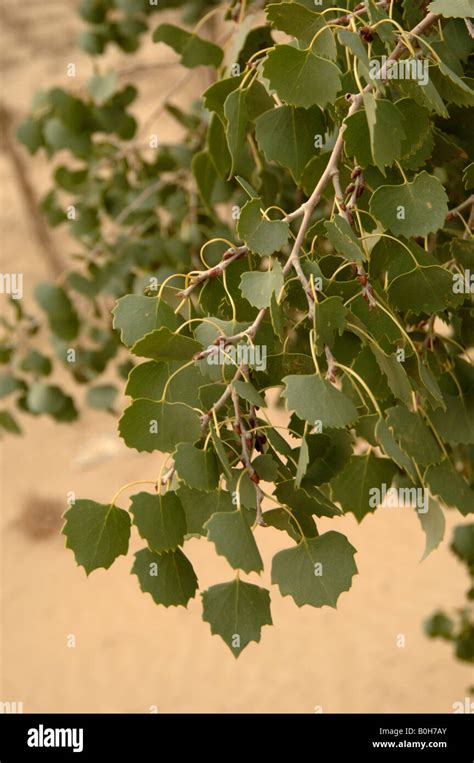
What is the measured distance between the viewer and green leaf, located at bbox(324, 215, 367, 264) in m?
0.59

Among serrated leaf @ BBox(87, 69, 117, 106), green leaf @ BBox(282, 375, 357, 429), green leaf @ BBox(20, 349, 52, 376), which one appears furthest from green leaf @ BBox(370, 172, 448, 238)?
green leaf @ BBox(20, 349, 52, 376)

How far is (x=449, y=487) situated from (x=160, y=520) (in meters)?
0.22

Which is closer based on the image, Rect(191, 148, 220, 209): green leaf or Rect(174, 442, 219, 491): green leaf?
Rect(174, 442, 219, 491): green leaf

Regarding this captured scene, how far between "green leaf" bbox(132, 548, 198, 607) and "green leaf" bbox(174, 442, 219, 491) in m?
0.07

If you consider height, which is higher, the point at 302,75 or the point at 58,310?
the point at 302,75

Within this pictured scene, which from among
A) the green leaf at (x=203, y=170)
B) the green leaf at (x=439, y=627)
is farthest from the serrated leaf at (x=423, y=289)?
the green leaf at (x=439, y=627)

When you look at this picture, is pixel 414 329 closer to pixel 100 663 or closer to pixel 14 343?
pixel 14 343

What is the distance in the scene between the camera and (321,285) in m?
0.62

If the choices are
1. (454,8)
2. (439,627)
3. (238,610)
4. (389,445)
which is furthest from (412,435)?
(439,627)

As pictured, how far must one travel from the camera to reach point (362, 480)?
73cm

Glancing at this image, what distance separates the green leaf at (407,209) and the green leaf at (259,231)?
0.07 metres

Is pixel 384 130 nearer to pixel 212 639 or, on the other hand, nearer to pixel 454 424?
pixel 454 424

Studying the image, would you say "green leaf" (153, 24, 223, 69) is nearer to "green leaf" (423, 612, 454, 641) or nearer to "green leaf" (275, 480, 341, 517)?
"green leaf" (275, 480, 341, 517)

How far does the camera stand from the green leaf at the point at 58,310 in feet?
4.75
